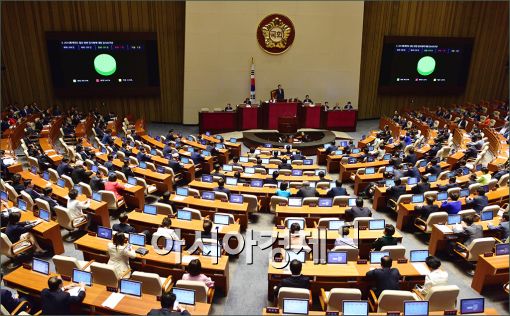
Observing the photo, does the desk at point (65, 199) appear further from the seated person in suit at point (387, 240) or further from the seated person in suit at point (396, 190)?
the seated person in suit at point (396, 190)

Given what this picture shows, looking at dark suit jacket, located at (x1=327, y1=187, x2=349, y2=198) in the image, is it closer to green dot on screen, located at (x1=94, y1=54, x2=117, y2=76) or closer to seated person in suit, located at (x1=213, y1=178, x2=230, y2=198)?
seated person in suit, located at (x1=213, y1=178, x2=230, y2=198)

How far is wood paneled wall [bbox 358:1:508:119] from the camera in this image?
67.9 feet

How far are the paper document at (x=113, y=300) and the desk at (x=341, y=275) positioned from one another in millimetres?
2177

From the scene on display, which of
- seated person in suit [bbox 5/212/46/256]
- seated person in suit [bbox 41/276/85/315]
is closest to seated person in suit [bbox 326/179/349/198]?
seated person in suit [bbox 41/276/85/315]

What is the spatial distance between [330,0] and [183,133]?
32.1ft

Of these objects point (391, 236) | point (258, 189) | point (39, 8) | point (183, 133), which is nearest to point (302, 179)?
point (258, 189)

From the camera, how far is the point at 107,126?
17.5 metres

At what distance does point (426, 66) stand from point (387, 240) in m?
17.4

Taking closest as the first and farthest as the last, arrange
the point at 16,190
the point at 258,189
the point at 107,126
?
1. the point at 16,190
2. the point at 258,189
3. the point at 107,126

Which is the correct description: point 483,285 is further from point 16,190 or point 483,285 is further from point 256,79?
point 256,79

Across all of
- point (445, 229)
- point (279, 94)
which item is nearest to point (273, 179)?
point (445, 229)

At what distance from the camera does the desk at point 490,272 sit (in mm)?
6375

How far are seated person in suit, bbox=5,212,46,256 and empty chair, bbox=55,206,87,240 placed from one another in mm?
583

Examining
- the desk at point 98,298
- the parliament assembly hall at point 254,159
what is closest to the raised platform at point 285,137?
the parliament assembly hall at point 254,159
